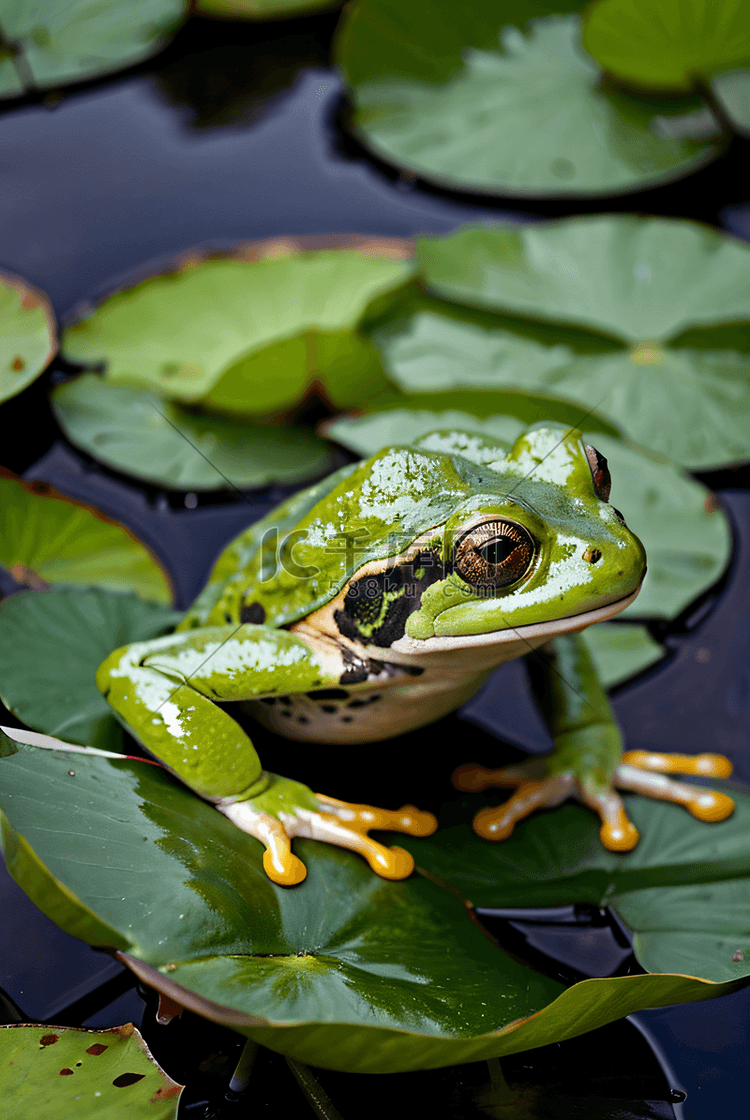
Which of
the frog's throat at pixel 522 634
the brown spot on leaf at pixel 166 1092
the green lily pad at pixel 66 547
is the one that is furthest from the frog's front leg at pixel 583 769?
the green lily pad at pixel 66 547

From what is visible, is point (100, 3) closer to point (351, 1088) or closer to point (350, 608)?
point (350, 608)

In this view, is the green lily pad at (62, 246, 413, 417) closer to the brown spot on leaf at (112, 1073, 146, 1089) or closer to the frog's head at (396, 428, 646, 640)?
the frog's head at (396, 428, 646, 640)

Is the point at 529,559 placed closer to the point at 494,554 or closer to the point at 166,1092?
the point at 494,554

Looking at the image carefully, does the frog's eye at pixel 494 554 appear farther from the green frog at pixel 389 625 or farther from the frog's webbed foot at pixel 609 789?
the frog's webbed foot at pixel 609 789

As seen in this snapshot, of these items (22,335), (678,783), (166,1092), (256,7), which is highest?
(256,7)

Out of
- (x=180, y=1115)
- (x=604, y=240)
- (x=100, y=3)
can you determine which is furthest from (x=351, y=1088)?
(x=100, y=3)

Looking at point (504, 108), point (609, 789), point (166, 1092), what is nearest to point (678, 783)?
point (609, 789)

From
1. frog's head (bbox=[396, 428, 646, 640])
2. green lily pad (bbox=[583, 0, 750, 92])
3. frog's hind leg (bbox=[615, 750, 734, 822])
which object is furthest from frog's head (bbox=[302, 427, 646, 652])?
green lily pad (bbox=[583, 0, 750, 92])
